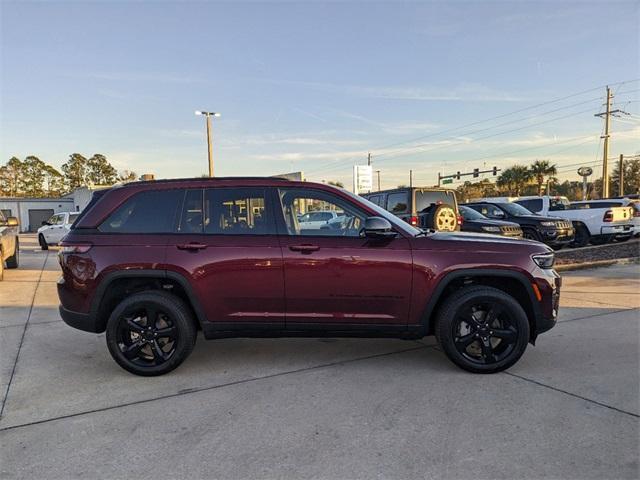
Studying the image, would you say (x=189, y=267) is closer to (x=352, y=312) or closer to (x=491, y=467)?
(x=352, y=312)

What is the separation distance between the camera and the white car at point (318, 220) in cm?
419

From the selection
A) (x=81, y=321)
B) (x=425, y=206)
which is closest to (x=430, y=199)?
(x=425, y=206)

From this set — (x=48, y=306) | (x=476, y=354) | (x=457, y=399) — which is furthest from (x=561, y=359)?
(x=48, y=306)

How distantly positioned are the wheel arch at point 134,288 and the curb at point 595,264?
340 inches

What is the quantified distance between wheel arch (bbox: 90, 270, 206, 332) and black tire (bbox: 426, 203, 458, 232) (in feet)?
23.4

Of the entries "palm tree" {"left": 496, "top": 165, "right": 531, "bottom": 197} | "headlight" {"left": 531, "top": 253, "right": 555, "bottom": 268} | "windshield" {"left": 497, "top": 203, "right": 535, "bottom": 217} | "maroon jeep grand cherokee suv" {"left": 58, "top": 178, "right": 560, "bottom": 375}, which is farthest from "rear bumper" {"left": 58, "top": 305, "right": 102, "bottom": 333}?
"palm tree" {"left": 496, "top": 165, "right": 531, "bottom": 197}

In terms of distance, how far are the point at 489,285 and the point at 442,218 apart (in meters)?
6.37

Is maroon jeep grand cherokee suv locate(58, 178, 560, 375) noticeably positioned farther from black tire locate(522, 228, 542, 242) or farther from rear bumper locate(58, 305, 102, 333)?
black tire locate(522, 228, 542, 242)

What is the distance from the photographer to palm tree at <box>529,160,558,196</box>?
56469 mm

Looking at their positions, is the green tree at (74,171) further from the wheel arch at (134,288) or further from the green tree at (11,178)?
the wheel arch at (134,288)

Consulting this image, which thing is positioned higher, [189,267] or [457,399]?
[189,267]

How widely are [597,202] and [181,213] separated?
1462 cm

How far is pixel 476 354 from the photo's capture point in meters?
4.25

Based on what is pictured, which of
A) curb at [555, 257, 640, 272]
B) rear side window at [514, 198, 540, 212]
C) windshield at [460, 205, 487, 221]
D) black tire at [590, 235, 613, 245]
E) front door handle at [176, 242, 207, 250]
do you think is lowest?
curb at [555, 257, 640, 272]
